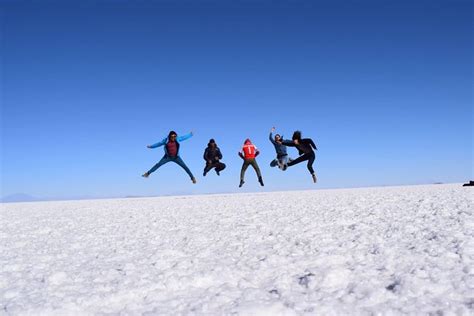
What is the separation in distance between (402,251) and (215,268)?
3.97 feet

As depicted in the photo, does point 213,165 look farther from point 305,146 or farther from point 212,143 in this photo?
point 305,146

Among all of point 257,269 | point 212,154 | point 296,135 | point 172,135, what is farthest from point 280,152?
point 257,269

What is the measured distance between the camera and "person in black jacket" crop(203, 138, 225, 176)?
13.4m

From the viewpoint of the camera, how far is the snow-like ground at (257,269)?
168 cm

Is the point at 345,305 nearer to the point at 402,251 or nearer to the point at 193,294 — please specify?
the point at 193,294

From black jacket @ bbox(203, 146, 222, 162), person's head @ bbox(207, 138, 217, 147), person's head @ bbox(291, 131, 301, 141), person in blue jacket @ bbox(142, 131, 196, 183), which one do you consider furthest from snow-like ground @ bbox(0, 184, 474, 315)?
person's head @ bbox(207, 138, 217, 147)

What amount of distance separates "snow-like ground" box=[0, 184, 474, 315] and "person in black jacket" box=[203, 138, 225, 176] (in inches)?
374

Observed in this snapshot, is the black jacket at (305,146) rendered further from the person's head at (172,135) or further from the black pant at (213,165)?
the person's head at (172,135)

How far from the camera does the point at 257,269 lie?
2223 millimetres

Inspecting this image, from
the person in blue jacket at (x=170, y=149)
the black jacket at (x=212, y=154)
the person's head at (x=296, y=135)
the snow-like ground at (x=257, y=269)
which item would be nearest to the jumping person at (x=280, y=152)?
the person's head at (x=296, y=135)

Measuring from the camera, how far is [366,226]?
3.31 metres

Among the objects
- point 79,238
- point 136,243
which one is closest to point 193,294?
point 136,243

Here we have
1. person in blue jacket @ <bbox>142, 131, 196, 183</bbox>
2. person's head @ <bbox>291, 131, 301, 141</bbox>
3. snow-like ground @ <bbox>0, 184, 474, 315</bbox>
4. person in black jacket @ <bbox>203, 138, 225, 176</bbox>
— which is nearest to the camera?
snow-like ground @ <bbox>0, 184, 474, 315</bbox>

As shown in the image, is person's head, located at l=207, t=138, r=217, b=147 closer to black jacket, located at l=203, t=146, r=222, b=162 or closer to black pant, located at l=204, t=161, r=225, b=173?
black jacket, located at l=203, t=146, r=222, b=162
